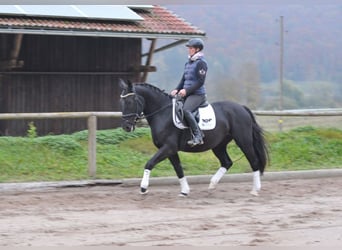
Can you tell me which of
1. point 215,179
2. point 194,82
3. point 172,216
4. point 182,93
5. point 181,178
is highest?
point 194,82

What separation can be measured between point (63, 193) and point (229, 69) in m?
22.1

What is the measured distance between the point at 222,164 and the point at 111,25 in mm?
7261

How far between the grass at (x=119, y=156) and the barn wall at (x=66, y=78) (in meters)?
3.85

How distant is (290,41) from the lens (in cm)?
4784

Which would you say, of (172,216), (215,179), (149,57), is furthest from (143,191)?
(149,57)

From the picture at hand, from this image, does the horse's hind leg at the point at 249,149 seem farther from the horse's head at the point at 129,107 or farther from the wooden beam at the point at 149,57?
the wooden beam at the point at 149,57

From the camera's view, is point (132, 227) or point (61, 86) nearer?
point (132, 227)

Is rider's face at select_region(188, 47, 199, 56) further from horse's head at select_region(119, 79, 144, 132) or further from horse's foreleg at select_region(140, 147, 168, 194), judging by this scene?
horse's foreleg at select_region(140, 147, 168, 194)

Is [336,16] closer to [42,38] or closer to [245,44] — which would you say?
[245,44]

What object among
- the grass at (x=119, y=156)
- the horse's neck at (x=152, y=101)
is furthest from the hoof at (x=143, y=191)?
the grass at (x=119, y=156)

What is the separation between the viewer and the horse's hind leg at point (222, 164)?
11547mm

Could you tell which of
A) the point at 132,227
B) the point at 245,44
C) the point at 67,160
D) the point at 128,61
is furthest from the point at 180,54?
Answer: the point at 132,227

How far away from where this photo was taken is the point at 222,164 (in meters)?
11.8

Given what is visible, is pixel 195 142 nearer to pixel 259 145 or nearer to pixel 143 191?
pixel 143 191
